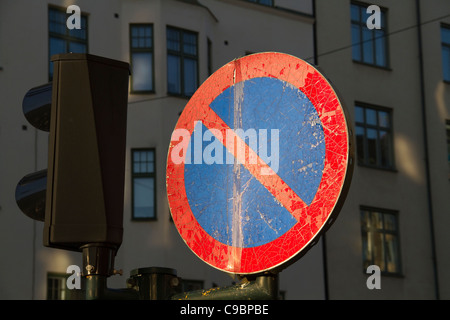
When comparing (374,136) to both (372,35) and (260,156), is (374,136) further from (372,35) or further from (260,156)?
(260,156)

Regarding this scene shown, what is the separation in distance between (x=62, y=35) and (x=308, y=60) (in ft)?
16.9

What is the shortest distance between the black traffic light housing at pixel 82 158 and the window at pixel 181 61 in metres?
17.5

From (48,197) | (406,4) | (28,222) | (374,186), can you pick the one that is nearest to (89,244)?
(48,197)

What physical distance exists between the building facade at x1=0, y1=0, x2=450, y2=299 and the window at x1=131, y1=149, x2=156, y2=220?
0.07 feet

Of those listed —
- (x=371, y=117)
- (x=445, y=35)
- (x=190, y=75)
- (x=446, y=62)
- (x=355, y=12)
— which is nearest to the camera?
(x=190, y=75)

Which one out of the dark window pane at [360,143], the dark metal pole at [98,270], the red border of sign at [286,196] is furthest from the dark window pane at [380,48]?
the dark metal pole at [98,270]

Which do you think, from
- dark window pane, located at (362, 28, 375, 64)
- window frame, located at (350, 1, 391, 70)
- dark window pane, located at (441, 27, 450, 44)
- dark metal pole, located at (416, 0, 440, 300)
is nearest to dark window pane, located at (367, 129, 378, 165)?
dark metal pole, located at (416, 0, 440, 300)

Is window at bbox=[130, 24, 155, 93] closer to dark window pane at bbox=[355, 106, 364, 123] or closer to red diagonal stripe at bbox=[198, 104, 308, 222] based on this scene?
dark window pane at bbox=[355, 106, 364, 123]

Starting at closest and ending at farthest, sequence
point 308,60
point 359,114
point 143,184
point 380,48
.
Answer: point 308,60
point 143,184
point 359,114
point 380,48

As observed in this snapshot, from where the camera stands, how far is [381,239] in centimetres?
2323

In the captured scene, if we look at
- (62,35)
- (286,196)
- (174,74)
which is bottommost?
(286,196)

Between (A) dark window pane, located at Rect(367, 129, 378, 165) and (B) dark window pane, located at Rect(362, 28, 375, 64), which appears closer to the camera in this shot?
(A) dark window pane, located at Rect(367, 129, 378, 165)

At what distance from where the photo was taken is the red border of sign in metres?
2.53

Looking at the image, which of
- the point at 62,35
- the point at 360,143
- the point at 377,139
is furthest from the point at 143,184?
the point at 377,139
